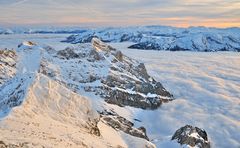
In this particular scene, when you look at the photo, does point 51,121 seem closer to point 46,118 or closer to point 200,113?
point 46,118

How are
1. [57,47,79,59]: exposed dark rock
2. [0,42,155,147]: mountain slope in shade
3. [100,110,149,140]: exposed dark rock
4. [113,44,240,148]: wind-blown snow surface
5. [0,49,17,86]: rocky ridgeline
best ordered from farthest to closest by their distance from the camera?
[57,47,79,59]: exposed dark rock < [0,49,17,86]: rocky ridgeline < [113,44,240,148]: wind-blown snow surface < [100,110,149,140]: exposed dark rock < [0,42,155,147]: mountain slope in shade

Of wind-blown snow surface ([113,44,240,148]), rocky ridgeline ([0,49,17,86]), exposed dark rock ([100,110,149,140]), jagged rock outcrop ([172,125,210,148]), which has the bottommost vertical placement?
wind-blown snow surface ([113,44,240,148])

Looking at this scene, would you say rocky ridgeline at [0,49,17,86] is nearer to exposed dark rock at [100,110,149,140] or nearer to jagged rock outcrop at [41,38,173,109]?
jagged rock outcrop at [41,38,173,109]

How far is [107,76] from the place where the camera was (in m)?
69.2

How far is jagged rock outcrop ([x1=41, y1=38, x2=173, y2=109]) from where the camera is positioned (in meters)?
66.2

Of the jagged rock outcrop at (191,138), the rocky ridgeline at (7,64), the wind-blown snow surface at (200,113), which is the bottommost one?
the wind-blown snow surface at (200,113)

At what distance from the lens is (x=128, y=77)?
7381 centimetres

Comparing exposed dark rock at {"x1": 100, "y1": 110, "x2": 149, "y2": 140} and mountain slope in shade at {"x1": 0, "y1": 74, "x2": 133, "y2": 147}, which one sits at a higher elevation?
mountain slope in shade at {"x1": 0, "y1": 74, "x2": 133, "y2": 147}

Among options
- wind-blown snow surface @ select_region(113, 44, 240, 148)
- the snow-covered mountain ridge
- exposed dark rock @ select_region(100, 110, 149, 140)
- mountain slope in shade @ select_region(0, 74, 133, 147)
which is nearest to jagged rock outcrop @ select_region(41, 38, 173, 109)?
the snow-covered mountain ridge

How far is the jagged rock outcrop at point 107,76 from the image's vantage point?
6619cm

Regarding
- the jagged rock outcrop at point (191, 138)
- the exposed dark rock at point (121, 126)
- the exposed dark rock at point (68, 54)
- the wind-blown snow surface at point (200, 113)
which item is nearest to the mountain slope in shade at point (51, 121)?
the exposed dark rock at point (121, 126)

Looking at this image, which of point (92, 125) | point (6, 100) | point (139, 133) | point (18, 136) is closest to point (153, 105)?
point (139, 133)

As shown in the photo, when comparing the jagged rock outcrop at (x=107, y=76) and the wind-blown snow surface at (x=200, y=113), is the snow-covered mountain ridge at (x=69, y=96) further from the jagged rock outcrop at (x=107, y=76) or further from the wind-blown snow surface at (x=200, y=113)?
the wind-blown snow surface at (x=200, y=113)

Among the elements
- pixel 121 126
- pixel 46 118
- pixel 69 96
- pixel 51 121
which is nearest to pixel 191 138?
pixel 121 126
